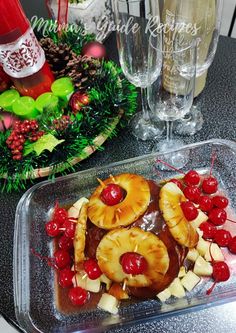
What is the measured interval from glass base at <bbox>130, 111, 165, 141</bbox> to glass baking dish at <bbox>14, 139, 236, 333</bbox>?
0.12 metres

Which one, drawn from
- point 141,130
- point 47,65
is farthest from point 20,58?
point 141,130

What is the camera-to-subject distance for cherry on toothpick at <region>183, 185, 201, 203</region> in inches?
33.2

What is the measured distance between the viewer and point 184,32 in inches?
34.4

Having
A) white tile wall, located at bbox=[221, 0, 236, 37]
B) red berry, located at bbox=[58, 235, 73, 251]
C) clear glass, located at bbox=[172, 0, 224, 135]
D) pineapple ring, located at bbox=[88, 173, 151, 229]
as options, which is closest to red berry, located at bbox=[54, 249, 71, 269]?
red berry, located at bbox=[58, 235, 73, 251]

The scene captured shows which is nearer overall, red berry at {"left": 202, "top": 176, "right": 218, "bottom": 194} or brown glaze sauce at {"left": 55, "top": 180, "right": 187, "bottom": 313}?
brown glaze sauce at {"left": 55, "top": 180, "right": 187, "bottom": 313}

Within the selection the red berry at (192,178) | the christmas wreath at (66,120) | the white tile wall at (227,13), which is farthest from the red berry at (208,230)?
the white tile wall at (227,13)

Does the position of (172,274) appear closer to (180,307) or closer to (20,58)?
(180,307)

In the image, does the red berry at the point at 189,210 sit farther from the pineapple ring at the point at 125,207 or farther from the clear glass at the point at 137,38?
the clear glass at the point at 137,38

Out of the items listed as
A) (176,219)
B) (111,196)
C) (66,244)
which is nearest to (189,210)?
(176,219)

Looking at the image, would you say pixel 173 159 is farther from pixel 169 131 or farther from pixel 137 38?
pixel 137 38

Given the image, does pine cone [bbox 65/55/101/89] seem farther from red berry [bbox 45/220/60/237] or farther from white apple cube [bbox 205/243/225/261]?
white apple cube [bbox 205/243/225/261]

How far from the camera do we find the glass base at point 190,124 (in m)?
1.01

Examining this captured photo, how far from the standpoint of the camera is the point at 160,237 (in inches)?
27.6

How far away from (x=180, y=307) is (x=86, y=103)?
1.77 feet
